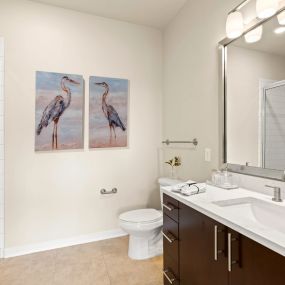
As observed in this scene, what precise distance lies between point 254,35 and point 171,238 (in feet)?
4.89

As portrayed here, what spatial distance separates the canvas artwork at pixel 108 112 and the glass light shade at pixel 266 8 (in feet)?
4.97

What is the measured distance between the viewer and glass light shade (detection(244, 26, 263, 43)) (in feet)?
4.71

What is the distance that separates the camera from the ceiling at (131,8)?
85.8 inches

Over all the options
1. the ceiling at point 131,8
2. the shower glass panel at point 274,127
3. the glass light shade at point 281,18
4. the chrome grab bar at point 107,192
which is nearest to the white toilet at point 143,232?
the chrome grab bar at point 107,192

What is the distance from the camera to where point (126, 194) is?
102 inches

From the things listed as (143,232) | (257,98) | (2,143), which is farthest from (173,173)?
(2,143)

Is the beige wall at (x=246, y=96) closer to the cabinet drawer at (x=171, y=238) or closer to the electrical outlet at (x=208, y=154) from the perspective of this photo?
the electrical outlet at (x=208, y=154)

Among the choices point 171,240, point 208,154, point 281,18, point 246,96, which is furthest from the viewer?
point 208,154

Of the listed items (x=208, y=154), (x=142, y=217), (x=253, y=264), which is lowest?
(x=142, y=217)

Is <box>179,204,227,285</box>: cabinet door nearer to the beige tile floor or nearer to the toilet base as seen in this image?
the beige tile floor

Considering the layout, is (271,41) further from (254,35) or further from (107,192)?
(107,192)

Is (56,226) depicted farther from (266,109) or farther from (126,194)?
(266,109)

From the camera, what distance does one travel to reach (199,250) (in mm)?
1163

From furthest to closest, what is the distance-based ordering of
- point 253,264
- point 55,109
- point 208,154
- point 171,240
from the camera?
point 55,109, point 208,154, point 171,240, point 253,264
